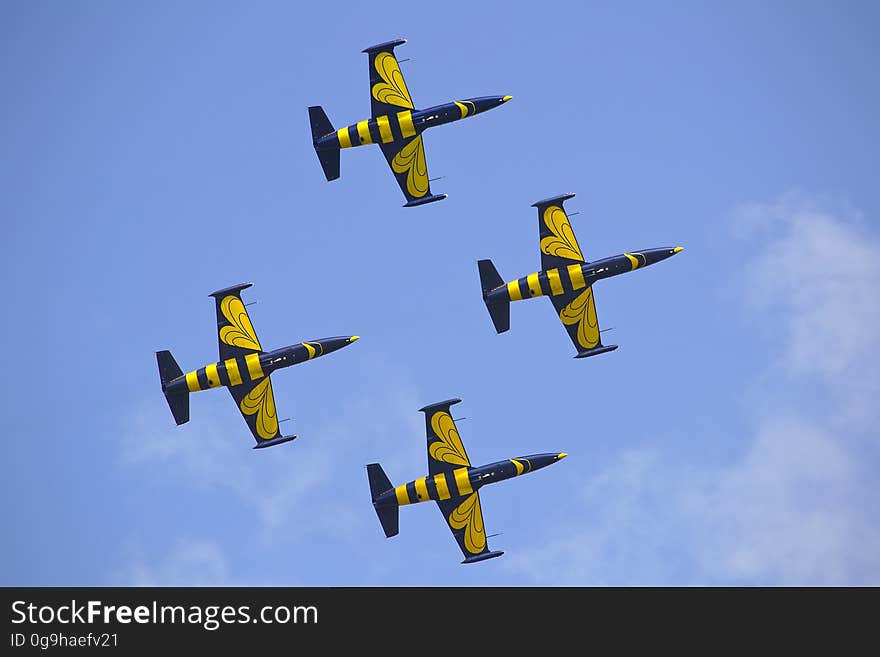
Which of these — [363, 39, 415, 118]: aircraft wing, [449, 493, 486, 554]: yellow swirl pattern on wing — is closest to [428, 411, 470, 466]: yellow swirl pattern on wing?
[449, 493, 486, 554]: yellow swirl pattern on wing

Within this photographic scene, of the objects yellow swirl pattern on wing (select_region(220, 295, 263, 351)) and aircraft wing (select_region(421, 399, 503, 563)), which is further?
yellow swirl pattern on wing (select_region(220, 295, 263, 351))

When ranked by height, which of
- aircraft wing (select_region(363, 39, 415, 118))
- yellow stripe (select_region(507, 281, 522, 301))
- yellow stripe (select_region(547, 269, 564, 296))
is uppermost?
aircraft wing (select_region(363, 39, 415, 118))

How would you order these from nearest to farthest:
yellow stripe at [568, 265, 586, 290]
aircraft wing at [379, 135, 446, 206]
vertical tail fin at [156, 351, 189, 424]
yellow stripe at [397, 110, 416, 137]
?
vertical tail fin at [156, 351, 189, 424] → yellow stripe at [568, 265, 586, 290] → yellow stripe at [397, 110, 416, 137] → aircraft wing at [379, 135, 446, 206]

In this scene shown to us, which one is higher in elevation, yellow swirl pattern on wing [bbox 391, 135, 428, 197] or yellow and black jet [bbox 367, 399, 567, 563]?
yellow swirl pattern on wing [bbox 391, 135, 428, 197]

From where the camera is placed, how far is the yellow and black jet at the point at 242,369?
4409 inches

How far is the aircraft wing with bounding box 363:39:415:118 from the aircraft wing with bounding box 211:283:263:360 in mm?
15129

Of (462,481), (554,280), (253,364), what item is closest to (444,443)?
(462,481)

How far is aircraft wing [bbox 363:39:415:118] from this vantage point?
113m

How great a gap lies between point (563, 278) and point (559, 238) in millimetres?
2759

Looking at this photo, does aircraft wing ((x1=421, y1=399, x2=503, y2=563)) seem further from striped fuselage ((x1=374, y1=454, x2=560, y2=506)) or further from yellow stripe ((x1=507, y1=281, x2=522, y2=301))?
yellow stripe ((x1=507, y1=281, x2=522, y2=301))

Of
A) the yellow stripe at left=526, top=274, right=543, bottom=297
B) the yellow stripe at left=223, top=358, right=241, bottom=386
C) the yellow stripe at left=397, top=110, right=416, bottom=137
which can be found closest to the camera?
the yellow stripe at left=526, top=274, right=543, bottom=297

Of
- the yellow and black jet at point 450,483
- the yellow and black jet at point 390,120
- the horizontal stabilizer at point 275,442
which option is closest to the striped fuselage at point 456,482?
the yellow and black jet at point 450,483

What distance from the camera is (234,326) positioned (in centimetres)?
11281
